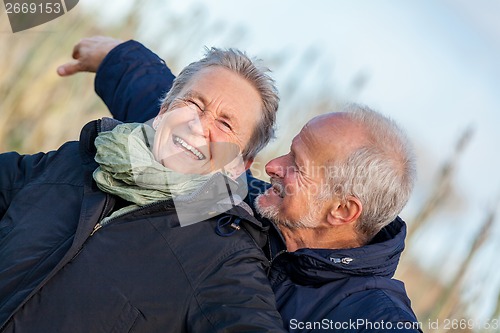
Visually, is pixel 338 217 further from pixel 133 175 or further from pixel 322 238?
pixel 133 175

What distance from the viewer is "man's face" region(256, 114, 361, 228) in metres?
2.34

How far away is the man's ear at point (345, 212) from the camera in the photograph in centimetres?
232

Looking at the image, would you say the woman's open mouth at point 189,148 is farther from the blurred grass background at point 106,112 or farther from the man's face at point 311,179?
the blurred grass background at point 106,112

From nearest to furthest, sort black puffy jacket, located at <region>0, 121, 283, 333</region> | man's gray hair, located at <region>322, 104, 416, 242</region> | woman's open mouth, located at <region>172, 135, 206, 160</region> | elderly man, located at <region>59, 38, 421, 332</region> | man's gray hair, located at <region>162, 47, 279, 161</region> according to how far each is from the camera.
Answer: black puffy jacket, located at <region>0, 121, 283, 333</region> → elderly man, located at <region>59, 38, 421, 332</region> → man's gray hair, located at <region>322, 104, 416, 242</region> → woman's open mouth, located at <region>172, 135, 206, 160</region> → man's gray hair, located at <region>162, 47, 279, 161</region>

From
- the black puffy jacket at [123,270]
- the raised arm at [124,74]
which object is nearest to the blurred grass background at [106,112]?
the raised arm at [124,74]

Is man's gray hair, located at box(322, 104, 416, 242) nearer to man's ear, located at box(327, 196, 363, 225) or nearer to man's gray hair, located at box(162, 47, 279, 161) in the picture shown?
man's ear, located at box(327, 196, 363, 225)

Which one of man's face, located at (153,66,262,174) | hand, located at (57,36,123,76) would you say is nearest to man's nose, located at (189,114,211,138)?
man's face, located at (153,66,262,174)

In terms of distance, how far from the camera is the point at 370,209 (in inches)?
91.0

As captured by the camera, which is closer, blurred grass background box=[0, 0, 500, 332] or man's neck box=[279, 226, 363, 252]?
man's neck box=[279, 226, 363, 252]

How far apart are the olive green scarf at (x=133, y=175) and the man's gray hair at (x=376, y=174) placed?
1.51ft

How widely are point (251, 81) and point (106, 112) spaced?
5.71 ft

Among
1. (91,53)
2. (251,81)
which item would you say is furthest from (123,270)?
(91,53)

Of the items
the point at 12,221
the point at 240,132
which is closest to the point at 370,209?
the point at 240,132

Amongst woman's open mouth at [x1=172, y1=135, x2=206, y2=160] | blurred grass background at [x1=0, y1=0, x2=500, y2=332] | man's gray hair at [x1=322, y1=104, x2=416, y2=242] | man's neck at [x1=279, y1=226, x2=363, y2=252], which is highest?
man's gray hair at [x1=322, y1=104, x2=416, y2=242]
